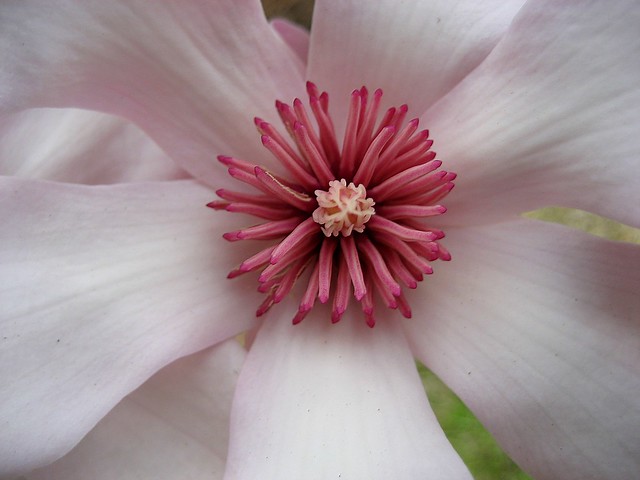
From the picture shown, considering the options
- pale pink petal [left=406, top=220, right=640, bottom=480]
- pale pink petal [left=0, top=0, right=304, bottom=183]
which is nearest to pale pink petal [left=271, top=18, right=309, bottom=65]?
pale pink petal [left=0, top=0, right=304, bottom=183]

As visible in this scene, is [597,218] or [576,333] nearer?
[576,333]

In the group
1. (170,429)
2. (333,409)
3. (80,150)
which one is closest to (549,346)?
(333,409)

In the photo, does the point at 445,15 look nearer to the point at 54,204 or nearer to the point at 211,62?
the point at 211,62

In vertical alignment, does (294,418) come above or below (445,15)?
below

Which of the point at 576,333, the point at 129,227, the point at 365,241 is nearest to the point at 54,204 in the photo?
the point at 129,227

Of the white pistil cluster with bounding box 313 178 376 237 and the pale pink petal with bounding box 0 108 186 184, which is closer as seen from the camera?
the white pistil cluster with bounding box 313 178 376 237

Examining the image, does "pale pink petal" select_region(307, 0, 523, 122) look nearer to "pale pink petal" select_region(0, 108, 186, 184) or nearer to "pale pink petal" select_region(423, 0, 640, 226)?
"pale pink petal" select_region(423, 0, 640, 226)

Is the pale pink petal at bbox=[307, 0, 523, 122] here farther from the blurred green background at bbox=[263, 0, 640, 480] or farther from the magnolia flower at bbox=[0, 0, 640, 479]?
the blurred green background at bbox=[263, 0, 640, 480]

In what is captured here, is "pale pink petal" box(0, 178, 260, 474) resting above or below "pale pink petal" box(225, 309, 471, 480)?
above

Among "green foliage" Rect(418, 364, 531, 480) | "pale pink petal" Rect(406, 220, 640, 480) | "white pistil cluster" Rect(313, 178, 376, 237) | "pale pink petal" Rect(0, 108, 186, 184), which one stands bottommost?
"green foliage" Rect(418, 364, 531, 480)
